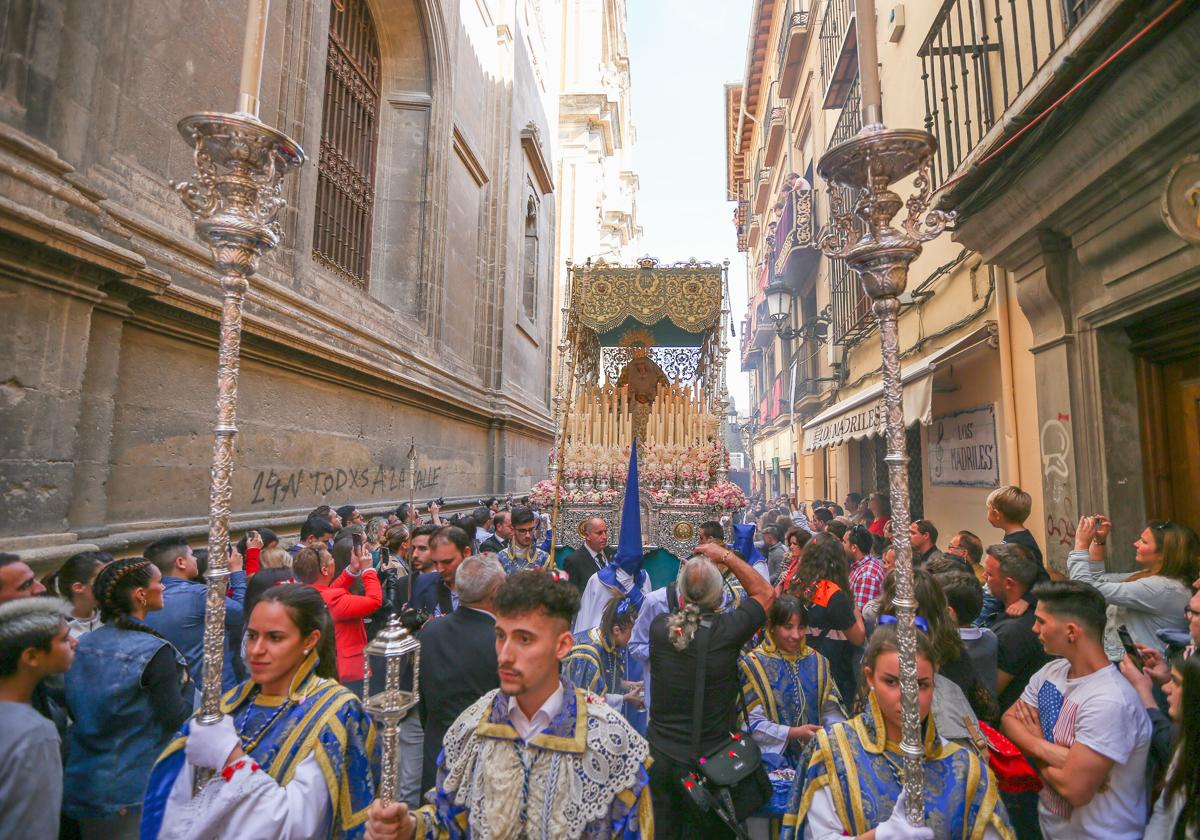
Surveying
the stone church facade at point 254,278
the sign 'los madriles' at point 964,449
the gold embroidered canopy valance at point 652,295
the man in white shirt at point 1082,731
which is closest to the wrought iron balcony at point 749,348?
the stone church facade at point 254,278

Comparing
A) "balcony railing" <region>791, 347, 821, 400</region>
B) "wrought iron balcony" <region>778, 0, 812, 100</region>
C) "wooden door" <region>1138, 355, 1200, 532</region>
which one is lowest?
"wooden door" <region>1138, 355, 1200, 532</region>

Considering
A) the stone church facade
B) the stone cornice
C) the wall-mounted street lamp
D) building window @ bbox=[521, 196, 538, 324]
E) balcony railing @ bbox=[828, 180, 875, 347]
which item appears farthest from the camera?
building window @ bbox=[521, 196, 538, 324]

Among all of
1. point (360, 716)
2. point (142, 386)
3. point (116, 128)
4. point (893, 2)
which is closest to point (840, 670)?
point (360, 716)

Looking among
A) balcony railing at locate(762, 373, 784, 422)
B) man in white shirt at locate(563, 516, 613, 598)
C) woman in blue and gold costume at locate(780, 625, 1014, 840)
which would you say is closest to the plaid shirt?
man in white shirt at locate(563, 516, 613, 598)

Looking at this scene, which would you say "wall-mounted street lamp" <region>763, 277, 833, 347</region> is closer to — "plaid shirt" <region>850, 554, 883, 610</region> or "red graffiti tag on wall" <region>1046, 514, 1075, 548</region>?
"red graffiti tag on wall" <region>1046, 514, 1075, 548</region>

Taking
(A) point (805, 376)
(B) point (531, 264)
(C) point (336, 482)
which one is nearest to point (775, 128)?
(A) point (805, 376)

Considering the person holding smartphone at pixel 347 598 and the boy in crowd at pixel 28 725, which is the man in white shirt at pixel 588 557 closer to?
the person holding smartphone at pixel 347 598

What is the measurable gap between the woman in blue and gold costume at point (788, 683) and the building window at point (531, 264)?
14.1 m

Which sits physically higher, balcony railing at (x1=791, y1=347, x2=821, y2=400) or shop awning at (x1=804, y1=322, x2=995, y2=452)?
balcony railing at (x1=791, y1=347, x2=821, y2=400)

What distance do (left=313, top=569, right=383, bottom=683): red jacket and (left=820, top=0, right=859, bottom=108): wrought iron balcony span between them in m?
10.2

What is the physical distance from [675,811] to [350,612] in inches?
86.1

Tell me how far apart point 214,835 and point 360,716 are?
47cm

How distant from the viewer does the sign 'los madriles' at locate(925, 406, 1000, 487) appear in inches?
266

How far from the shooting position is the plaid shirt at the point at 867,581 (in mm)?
4520
